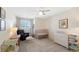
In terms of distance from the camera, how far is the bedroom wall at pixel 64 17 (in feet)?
5.57

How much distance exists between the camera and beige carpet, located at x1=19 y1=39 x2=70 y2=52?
170cm

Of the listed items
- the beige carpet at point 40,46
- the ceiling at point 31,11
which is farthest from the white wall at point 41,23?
the beige carpet at point 40,46

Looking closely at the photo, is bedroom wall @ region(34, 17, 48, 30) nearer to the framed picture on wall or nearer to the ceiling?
the ceiling

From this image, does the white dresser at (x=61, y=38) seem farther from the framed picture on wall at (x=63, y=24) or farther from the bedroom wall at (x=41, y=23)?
the bedroom wall at (x=41, y=23)

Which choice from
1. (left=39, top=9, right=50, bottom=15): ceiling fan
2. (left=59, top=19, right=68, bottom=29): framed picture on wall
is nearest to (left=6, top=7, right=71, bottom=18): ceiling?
(left=39, top=9, right=50, bottom=15): ceiling fan

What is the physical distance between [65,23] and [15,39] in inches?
40.5

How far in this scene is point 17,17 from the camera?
1764 mm

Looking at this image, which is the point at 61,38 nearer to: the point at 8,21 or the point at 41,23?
the point at 41,23

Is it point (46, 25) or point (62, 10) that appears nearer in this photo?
point (62, 10)
